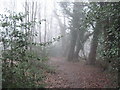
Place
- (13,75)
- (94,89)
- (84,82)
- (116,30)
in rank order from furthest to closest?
(84,82), (94,89), (116,30), (13,75)

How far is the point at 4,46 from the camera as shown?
21.4 feet

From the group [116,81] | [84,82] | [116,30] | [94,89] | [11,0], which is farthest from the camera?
[11,0]

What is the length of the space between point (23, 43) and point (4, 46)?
63cm

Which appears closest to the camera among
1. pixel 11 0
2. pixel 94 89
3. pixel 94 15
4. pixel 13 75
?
pixel 13 75

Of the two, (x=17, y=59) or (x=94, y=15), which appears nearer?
(x=17, y=59)

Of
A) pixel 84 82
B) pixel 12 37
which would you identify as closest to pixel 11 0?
pixel 84 82

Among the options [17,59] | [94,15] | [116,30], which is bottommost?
[17,59]

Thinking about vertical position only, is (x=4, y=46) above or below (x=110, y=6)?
below

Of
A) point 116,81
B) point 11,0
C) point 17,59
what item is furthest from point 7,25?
point 11,0

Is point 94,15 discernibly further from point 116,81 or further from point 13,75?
point 13,75

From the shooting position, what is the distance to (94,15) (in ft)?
27.1

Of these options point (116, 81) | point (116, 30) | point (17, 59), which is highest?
point (116, 30)

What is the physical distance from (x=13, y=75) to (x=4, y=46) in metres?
1.01

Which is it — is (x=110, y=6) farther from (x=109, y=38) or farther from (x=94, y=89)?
(x=94, y=89)
